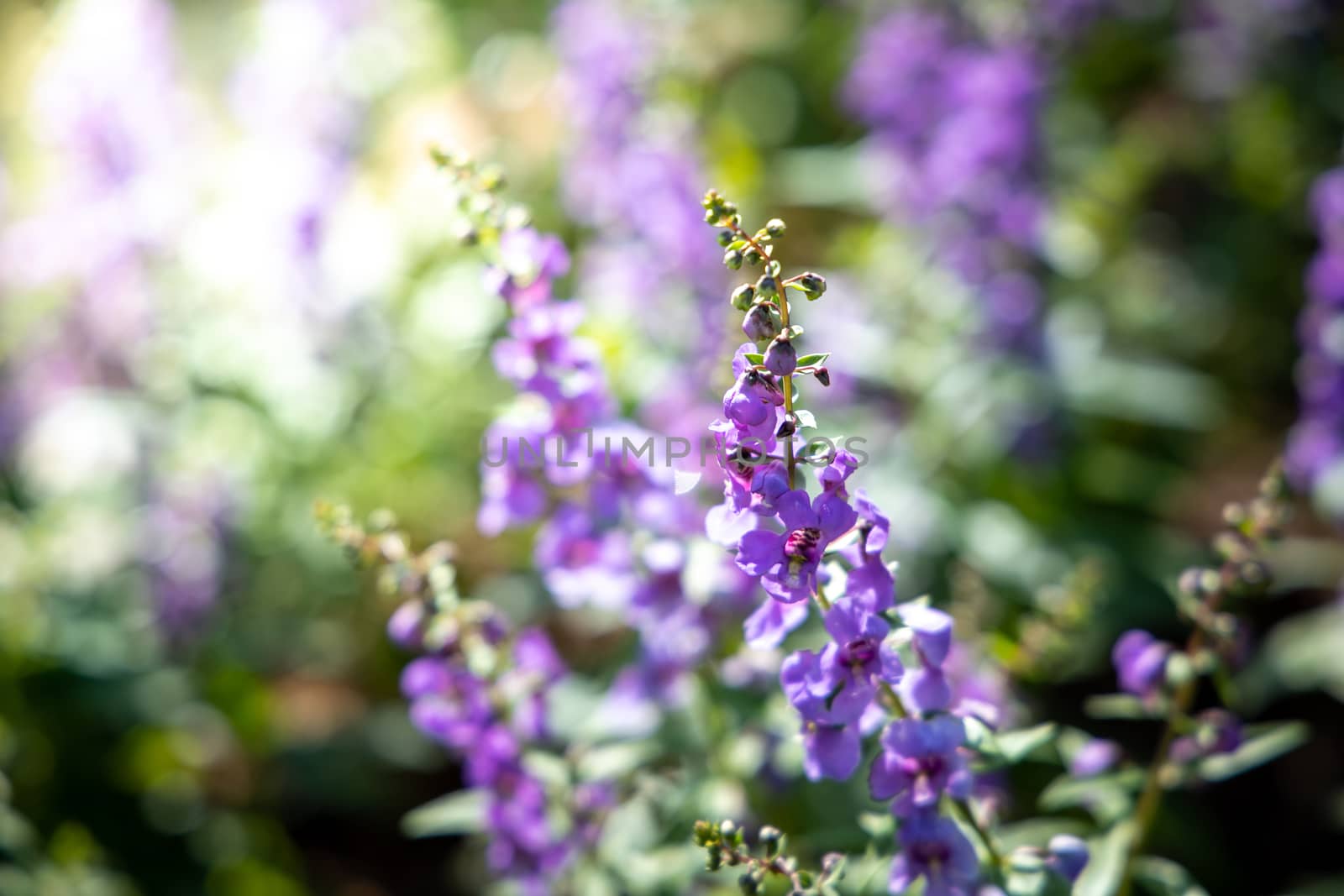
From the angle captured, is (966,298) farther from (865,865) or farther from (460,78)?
(460,78)

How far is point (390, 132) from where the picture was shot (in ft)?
21.2

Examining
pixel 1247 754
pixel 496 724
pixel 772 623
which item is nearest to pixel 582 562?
pixel 496 724

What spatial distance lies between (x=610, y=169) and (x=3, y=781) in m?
2.72

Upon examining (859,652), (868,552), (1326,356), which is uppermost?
(1326,356)

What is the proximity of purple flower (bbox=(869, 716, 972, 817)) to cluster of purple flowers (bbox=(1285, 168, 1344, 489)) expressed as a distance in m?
2.14

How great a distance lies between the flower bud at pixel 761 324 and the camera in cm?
163

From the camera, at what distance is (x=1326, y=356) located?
3.38m

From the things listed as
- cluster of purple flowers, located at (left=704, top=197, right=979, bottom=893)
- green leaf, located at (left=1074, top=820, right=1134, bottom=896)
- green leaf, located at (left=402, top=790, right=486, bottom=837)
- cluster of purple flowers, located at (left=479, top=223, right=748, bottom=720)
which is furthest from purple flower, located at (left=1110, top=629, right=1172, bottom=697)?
green leaf, located at (left=402, top=790, right=486, bottom=837)

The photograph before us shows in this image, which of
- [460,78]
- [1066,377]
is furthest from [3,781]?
[460,78]

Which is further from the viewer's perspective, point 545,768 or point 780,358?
point 545,768

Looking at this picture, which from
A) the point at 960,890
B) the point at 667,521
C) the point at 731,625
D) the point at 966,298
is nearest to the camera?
the point at 960,890

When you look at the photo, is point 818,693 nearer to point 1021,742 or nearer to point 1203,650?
point 1021,742

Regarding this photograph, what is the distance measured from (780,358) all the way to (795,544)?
0.27 metres

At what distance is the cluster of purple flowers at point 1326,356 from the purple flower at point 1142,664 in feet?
5.04
